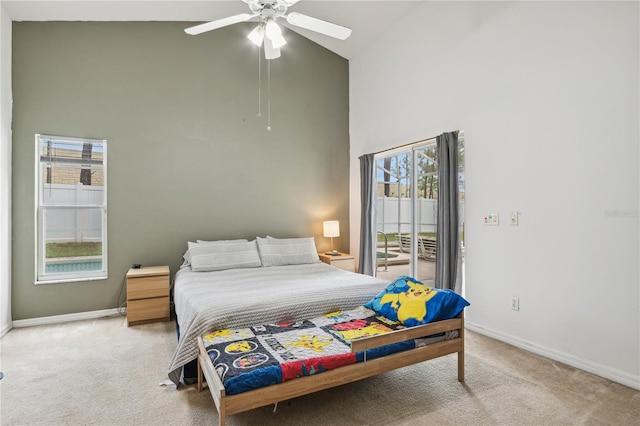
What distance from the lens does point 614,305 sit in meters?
2.53

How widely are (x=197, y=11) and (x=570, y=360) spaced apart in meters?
5.20

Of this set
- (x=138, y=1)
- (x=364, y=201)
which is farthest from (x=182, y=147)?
(x=364, y=201)

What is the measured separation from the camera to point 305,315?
266 cm

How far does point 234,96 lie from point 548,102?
360cm

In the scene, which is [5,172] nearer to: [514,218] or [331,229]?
[331,229]

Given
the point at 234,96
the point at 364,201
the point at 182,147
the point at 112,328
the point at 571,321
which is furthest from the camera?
the point at 364,201

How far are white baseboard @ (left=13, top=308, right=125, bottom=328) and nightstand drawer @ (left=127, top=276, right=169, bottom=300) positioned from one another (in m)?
0.59

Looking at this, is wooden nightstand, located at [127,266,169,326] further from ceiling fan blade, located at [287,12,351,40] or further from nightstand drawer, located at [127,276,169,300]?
ceiling fan blade, located at [287,12,351,40]

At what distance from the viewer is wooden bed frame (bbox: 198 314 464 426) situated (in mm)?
1733

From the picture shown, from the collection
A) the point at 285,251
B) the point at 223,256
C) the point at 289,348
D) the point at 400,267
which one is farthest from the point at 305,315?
the point at 400,267

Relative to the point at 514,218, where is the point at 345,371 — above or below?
below

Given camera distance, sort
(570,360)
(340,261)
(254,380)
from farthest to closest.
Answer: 1. (340,261)
2. (570,360)
3. (254,380)

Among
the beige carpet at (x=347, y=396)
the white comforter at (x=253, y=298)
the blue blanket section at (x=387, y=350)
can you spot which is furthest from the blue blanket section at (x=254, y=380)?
the white comforter at (x=253, y=298)

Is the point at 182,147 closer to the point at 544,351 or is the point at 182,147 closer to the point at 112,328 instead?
the point at 112,328
